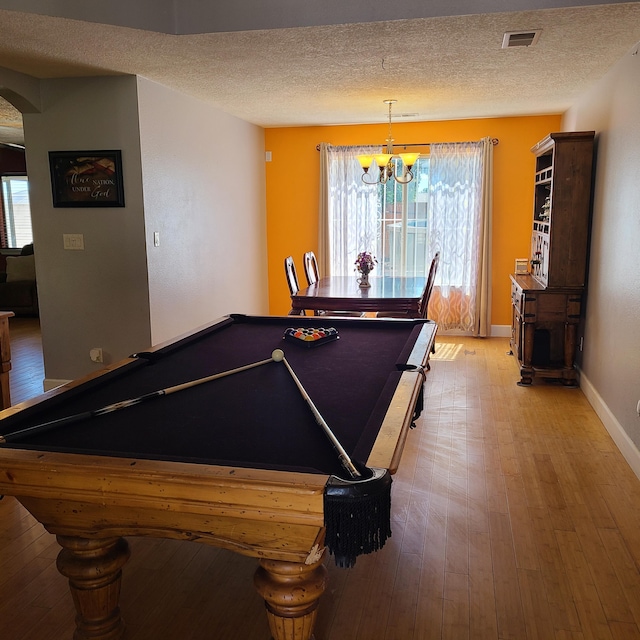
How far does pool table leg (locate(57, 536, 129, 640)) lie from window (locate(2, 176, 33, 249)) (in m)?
9.32

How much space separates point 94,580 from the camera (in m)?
1.81

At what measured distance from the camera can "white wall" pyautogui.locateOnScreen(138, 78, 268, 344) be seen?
4555mm

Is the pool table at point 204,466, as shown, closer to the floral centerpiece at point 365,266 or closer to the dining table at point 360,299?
the dining table at point 360,299

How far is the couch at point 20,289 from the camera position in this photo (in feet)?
26.5

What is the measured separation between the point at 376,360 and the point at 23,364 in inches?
172

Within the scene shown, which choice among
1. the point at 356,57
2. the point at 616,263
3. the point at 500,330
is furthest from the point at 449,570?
the point at 500,330

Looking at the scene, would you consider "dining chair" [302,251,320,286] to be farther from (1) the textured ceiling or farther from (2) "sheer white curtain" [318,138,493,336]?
(1) the textured ceiling

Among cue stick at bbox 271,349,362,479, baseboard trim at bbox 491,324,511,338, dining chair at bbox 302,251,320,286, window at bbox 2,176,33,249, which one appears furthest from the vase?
window at bbox 2,176,33,249

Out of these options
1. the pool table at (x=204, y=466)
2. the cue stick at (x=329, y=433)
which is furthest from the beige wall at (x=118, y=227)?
the cue stick at (x=329, y=433)

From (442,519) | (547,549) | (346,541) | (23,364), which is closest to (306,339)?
(442,519)

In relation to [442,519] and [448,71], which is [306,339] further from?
[448,71]

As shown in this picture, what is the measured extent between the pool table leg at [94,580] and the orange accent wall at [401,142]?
5.57 meters

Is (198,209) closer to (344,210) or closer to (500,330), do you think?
(344,210)

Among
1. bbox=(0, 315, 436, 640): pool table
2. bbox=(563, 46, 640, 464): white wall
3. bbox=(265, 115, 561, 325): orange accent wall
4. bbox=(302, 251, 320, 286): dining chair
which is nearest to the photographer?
bbox=(0, 315, 436, 640): pool table
